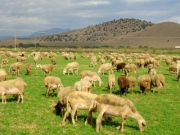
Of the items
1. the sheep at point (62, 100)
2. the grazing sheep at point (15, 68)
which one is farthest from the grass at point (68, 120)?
the grazing sheep at point (15, 68)

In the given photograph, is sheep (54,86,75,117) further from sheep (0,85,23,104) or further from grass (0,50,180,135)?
sheep (0,85,23,104)

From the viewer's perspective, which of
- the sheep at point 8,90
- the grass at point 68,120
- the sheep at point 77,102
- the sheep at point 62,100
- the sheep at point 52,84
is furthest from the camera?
the sheep at point 52,84

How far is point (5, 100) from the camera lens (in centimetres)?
1373

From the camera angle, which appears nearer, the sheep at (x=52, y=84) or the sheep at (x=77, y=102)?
the sheep at (x=77, y=102)

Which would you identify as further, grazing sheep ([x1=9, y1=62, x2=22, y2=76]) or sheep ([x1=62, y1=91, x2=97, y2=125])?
grazing sheep ([x1=9, y1=62, x2=22, y2=76])

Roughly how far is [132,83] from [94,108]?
Result: 311 inches

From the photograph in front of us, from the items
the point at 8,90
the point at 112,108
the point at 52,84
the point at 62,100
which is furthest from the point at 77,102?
the point at 52,84

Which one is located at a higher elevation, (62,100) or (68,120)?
(62,100)

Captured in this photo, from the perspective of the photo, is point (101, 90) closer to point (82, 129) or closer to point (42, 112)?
point (42, 112)

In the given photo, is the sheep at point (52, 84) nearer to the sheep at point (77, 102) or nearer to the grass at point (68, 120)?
the grass at point (68, 120)

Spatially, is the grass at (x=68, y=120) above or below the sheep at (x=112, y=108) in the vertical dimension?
below

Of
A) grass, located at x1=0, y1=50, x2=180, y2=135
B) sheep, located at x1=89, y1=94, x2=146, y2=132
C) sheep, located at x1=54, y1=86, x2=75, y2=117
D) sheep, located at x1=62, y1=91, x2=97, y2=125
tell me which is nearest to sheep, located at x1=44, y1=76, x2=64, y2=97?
grass, located at x1=0, y1=50, x2=180, y2=135

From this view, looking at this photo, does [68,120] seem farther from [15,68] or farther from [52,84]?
[15,68]

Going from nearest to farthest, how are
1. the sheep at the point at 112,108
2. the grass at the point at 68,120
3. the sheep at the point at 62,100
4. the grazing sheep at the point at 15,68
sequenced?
the sheep at the point at 112,108
the grass at the point at 68,120
the sheep at the point at 62,100
the grazing sheep at the point at 15,68
